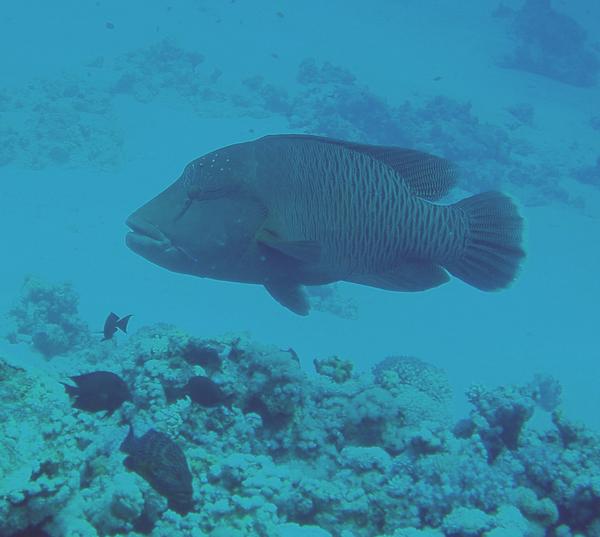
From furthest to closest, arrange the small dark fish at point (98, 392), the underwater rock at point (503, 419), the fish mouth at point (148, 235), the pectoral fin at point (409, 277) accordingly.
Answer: the underwater rock at point (503, 419), the pectoral fin at point (409, 277), the fish mouth at point (148, 235), the small dark fish at point (98, 392)

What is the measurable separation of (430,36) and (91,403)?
44753 millimetres

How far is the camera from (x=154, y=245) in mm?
3174

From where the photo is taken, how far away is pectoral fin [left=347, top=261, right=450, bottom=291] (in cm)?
349

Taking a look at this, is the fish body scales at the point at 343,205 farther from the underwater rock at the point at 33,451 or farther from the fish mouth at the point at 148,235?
the underwater rock at the point at 33,451

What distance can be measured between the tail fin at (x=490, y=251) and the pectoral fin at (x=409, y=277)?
10cm

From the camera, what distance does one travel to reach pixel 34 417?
2.05 metres

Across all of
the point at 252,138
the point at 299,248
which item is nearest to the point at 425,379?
the point at 299,248

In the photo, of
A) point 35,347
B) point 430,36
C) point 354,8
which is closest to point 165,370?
point 35,347

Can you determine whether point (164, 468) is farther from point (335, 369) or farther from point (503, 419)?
point (503, 419)

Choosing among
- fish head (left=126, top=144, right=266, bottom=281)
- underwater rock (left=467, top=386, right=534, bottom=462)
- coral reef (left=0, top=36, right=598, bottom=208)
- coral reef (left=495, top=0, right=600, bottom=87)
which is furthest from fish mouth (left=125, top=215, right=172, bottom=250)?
coral reef (left=495, top=0, right=600, bottom=87)

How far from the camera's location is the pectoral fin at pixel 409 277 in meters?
3.49

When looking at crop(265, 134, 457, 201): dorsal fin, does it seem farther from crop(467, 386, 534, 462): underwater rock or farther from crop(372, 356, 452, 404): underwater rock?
crop(372, 356, 452, 404): underwater rock

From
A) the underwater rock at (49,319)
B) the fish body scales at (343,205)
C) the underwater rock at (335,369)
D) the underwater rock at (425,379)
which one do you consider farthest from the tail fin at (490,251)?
the underwater rock at (49,319)

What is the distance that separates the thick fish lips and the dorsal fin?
2.87ft
